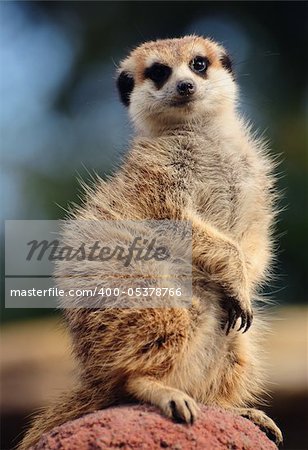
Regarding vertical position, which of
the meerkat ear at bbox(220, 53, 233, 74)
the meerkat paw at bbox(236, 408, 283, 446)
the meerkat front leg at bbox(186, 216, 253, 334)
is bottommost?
the meerkat paw at bbox(236, 408, 283, 446)

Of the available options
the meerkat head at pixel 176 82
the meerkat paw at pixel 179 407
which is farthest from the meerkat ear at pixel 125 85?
the meerkat paw at pixel 179 407

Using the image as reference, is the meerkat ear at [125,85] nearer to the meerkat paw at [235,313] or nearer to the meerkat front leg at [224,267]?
the meerkat front leg at [224,267]

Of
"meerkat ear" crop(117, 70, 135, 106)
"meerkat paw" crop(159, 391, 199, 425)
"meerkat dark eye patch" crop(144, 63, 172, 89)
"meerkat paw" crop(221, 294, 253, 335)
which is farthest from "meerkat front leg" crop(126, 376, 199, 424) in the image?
"meerkat ear" crop(117, 70, 135, 106)

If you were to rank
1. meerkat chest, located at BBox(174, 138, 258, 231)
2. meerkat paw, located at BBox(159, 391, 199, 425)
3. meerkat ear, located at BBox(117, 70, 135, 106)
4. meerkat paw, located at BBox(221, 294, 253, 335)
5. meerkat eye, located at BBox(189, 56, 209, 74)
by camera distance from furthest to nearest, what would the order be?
meerkat ear, located at BBox(117, 70, 135, 106) → meerkat eye, located at BBox(189, 56, 209, 74) → meerkat chest, located at BBox(174, 138, 258, 231) → meerkat paw, located at BBox(221, 294, 253, 335) → meerkat paw, located at BBox(159, 391, 199, 425)

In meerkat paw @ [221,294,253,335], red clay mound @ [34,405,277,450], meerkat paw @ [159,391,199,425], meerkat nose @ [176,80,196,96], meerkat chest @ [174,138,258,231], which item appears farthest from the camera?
meerkat nose @ [176,80,196,96]

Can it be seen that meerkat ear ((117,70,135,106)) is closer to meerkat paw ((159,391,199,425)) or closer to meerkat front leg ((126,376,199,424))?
meerkat front leg ((126,376,199,424))

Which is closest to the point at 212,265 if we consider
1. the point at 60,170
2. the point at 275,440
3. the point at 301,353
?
the point at 275,440
